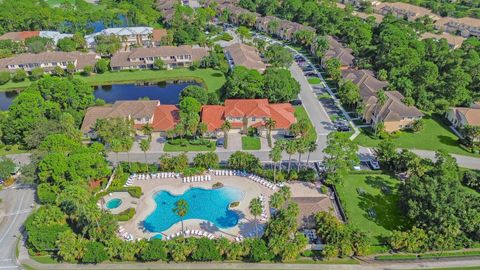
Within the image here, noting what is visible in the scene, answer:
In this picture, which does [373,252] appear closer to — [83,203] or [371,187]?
[371,187]

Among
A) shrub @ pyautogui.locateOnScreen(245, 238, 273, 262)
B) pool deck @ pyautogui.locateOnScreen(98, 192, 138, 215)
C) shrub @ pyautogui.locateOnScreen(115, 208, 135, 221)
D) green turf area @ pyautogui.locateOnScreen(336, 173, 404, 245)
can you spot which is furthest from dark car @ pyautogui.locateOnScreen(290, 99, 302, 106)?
shrub @ pyautogui.locateOnScreen(115, 208, 135, 221)

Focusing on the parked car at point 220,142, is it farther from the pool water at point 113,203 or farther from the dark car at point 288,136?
the pool water at point 113,203

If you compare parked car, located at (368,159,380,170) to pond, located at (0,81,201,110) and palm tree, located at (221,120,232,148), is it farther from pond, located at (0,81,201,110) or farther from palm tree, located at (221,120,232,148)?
pond, located at (0,81,201,110)

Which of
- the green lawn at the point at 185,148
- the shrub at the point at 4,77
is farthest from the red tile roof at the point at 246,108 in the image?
the shrub at the point at 4,77

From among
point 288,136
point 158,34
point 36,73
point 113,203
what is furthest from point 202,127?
point 158,34

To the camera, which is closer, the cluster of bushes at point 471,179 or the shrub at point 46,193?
the shrub at point 46,193

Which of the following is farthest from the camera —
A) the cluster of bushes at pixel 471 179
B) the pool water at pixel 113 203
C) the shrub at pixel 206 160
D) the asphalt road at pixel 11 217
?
the shrub at pixel 206 160
